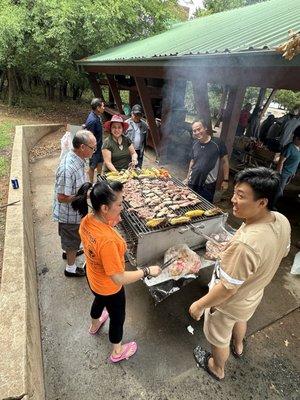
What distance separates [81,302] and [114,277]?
1762 millimetres

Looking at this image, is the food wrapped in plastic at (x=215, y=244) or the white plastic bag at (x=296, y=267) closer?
the food wrapped in plastic at (x=215, y=244)

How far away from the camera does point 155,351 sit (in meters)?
2.94

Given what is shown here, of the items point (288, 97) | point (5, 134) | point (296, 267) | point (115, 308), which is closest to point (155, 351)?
point (115, 308)

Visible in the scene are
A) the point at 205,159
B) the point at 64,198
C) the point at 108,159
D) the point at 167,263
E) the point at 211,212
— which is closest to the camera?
the point at 167,263

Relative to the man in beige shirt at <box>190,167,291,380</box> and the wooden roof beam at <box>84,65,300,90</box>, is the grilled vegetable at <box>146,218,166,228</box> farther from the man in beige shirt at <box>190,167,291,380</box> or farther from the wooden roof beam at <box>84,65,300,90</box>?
the wooden roof beam at <box>84,65,300,90</box>

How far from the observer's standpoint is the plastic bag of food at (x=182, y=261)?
303 cm

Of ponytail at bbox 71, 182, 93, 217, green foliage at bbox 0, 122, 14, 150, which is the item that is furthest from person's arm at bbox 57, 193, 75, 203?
green foliage at bbox 0, 122, 14, 150

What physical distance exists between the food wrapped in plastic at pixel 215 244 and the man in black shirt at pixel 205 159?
140 centimetres

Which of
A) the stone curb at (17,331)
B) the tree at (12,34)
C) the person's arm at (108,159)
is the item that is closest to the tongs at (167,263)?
the stone curb at (17,331)

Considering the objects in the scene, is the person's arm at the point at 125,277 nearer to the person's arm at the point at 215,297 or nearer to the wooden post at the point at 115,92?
the person's arm at the point at 215,297

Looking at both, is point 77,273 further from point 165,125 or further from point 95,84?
point 95,84

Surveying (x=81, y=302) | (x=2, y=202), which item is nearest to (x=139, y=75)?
(x=2, y=202)

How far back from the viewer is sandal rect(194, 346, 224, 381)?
107 inches

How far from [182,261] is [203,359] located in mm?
1083
